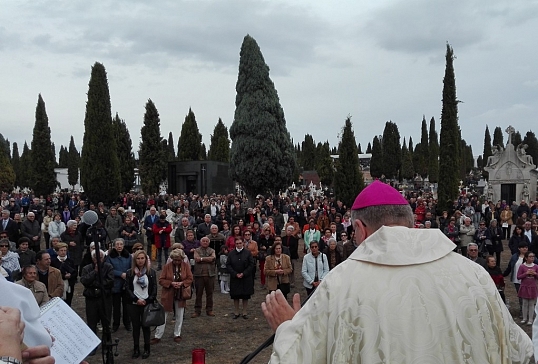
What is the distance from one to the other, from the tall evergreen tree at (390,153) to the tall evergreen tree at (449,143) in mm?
Result: 35863

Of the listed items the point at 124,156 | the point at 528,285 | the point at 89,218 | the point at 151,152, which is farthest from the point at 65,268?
the point at 124,156

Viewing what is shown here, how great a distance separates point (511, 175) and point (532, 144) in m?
41.6

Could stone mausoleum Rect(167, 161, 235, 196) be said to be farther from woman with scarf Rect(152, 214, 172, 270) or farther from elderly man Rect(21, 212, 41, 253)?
elderly man Rect(21, 212, 41, 253)

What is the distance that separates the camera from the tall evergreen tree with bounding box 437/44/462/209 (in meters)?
31.7

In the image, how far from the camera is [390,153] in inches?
2687

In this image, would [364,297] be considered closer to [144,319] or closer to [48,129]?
[144,319]

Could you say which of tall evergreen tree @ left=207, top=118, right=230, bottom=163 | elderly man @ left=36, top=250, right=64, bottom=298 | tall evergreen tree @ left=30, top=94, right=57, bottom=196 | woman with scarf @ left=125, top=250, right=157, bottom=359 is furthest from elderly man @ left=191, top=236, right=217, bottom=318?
tall evergreen tree @ left=207, top=118, right=230, bottom=163

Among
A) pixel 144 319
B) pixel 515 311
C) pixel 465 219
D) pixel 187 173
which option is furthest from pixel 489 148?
pixel 144 319

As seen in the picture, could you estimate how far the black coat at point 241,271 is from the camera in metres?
10.7

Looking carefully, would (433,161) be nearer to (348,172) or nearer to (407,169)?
(407,169)

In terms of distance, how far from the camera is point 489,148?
70875mm

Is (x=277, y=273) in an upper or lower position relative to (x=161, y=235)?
lower

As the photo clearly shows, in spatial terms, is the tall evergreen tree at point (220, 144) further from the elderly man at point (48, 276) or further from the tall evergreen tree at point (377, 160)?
the elderly man at point (48, 276)

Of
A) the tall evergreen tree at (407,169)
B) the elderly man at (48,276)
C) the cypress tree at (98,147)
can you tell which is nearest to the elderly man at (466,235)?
the elderly man at (48,276)
